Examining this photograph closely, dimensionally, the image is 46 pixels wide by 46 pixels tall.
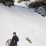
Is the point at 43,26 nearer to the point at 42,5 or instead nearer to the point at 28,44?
the point at 28,44

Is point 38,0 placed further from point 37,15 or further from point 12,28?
point 12,28

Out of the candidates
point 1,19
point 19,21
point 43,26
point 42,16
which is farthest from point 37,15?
point 1,19

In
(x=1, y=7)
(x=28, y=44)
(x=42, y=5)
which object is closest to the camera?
(x=28, y=44)

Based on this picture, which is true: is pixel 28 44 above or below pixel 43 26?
above

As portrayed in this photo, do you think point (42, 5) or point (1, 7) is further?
point (42, 5)

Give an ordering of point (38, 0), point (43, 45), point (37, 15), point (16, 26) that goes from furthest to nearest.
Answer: point (38, 0)
point (37, 15)
point (16, 26)
point (43, 45)

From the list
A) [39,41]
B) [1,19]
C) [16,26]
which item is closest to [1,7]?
[1,19]

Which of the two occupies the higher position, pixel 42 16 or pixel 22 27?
pixel 22 27

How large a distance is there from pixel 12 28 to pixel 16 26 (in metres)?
0.79

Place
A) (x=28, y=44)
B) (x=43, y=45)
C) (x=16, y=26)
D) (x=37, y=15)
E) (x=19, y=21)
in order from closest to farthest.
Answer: (x=28, y=44) < (x=43, y=45) < (x=16, y=26) < (x=19, y=21) < (x=37, y=15)

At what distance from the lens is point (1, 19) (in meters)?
18.3

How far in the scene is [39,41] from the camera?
16.1m

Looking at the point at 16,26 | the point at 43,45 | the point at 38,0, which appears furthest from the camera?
the point at 38,0

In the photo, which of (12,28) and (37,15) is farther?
(37,15)
